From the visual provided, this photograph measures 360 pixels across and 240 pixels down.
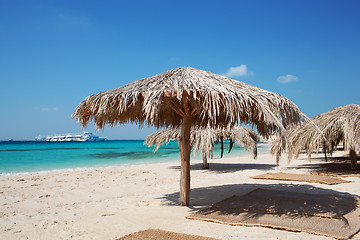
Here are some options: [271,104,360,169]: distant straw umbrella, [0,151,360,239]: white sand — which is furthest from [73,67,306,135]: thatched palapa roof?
[271,104,360,169]: distant straw umbrella

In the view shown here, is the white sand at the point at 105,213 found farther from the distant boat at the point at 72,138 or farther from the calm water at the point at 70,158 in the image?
the distant boat at the point at 72,138

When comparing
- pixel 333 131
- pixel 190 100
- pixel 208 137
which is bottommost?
pixel 208 137

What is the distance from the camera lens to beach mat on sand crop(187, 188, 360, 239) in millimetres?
2766

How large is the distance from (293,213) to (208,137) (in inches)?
222

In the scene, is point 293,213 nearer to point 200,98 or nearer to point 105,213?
point 200,98

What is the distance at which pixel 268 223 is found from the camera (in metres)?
Result: 2.94

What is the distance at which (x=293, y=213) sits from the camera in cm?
324

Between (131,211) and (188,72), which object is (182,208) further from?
(188,72)

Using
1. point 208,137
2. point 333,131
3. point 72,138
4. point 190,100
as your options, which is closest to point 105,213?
point 190,100

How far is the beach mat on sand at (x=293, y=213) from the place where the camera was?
2.77 meters

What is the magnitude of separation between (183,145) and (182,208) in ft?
2.99

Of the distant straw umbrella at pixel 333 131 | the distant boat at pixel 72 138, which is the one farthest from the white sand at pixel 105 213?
the distant boat at pixel 72 138

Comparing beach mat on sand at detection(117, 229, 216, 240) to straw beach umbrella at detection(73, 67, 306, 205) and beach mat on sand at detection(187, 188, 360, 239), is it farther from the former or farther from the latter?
straw beach umbrella at detection(73, 67, 306, 205)

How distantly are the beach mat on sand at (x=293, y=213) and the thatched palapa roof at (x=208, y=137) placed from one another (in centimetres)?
455
